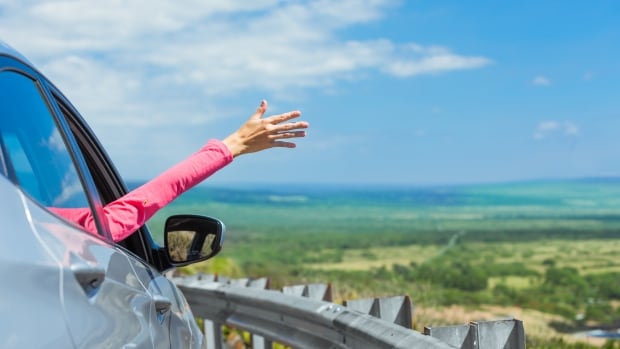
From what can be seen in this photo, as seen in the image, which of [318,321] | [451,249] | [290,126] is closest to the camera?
[290,126]

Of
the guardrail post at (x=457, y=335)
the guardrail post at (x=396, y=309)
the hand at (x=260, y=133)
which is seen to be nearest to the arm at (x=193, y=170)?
the hand at (x=260, y=133)

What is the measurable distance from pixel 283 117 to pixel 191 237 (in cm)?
64

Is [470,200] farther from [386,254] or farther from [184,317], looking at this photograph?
[184,317]

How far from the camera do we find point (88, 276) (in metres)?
2.48

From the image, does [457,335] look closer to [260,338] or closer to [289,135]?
[289,135]

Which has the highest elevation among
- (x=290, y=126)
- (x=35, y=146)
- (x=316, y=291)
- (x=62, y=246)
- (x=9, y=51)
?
(x=9, y=51)

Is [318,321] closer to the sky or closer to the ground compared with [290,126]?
closer to the ground

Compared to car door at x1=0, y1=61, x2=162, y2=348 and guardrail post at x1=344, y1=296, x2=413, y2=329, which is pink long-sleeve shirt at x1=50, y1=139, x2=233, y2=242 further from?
guardrail post at x1=344, y1=296, x2=413, y2=329

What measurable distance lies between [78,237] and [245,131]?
1.37 metres

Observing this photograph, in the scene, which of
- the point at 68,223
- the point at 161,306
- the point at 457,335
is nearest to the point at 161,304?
the point at 161,306

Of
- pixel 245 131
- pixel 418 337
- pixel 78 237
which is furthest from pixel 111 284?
pixel 418 337

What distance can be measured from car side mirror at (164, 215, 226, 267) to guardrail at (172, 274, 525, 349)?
910 millimetres

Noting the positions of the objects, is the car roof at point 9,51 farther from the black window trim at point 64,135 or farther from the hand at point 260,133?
the hand at point 260,133

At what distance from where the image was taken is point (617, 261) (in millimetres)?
78312
